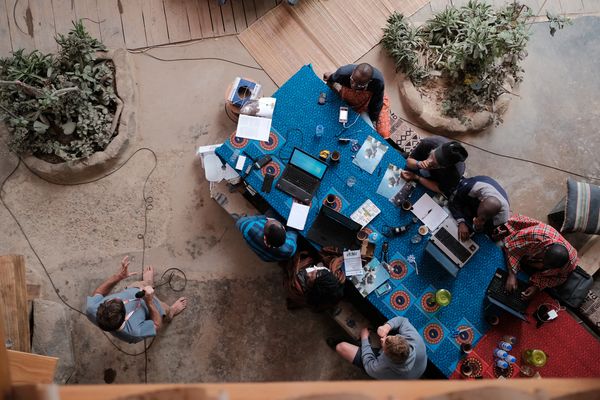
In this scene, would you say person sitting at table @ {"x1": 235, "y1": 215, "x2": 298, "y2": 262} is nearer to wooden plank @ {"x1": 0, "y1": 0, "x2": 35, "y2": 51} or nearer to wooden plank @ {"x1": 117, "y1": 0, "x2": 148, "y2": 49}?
wooden plank @ {"x1": 117, "y1": 0, "x2": 148, "y2": 49}

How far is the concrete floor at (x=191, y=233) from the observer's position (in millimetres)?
4738

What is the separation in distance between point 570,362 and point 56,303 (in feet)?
16.3

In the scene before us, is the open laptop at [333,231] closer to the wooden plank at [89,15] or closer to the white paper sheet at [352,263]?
the white paper sheet at [352,263]

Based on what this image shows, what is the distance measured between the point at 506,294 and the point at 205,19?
441cm

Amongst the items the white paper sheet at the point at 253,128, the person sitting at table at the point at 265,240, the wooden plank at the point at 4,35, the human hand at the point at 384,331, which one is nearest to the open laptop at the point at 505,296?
the human hand at the point at 384,331

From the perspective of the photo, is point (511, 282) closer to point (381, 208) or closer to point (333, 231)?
point (381, 208)

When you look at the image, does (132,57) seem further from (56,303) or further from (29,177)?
(56,303)

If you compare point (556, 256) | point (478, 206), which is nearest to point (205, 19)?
point (478, 206)

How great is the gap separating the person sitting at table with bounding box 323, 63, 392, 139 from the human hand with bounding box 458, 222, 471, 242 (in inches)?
47.8

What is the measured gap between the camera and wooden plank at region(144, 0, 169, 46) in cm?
527

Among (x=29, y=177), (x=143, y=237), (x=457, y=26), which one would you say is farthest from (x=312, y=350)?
(x=457, y=26)

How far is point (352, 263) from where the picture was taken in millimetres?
4285

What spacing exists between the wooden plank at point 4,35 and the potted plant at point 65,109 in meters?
0.29

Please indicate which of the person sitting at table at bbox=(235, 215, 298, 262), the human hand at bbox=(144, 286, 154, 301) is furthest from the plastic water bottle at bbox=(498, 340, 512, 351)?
the human hand at bbox=(144, 286, 154, 301)
